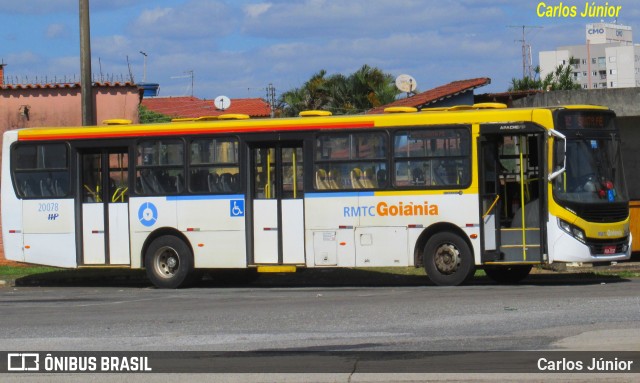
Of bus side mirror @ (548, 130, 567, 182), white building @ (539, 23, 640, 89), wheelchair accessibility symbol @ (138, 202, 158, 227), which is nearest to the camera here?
bus side mirror @ (548, 130, 567, 182)

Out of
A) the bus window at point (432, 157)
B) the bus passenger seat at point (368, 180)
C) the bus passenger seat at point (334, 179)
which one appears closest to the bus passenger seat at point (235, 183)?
the bus passenger seat at point (334, 179)

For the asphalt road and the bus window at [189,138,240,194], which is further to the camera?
the bus window at [189,138,240,194]

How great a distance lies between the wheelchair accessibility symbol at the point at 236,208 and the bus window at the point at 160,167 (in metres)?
1.09

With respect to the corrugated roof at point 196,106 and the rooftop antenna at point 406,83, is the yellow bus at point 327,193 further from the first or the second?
the corrugated roof at point 196,106

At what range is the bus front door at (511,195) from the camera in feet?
63.8

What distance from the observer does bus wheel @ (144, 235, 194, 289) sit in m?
21.6

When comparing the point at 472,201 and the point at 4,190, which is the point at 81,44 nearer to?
the point at 4,190

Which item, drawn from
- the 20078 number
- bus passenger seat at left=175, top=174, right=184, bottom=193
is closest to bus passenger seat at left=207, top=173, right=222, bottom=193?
bus passenger seat at left=175, top=174, right=184, bottom=193

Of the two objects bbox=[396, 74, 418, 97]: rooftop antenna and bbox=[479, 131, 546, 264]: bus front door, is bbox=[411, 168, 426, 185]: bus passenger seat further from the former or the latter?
bbox=[396, 74, 418, 97]: rooftop antenna

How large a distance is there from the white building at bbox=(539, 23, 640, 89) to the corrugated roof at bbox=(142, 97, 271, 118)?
3635 inches

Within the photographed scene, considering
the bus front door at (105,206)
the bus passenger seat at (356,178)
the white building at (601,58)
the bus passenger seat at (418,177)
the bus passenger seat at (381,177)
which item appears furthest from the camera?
the white building at (601,58)

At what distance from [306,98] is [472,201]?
103ft

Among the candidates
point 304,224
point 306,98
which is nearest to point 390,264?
point 304,224

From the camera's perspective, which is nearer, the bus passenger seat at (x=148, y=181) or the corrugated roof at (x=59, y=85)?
the bus passenger seat at (x=148, y=181)
